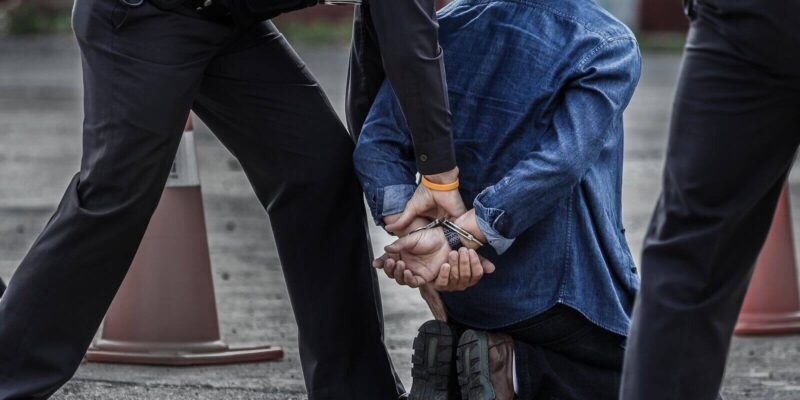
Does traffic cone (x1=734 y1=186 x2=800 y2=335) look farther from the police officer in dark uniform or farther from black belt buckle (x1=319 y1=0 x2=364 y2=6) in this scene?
black belt buckle (x1=319 y1=0 x2=364 y2=6)

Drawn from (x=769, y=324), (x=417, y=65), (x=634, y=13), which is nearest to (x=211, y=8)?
(x=417, y=65)

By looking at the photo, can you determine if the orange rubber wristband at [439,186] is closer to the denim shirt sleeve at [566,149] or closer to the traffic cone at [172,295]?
the denim shirt sleeve at [566,149]

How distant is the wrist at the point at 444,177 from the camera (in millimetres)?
3506

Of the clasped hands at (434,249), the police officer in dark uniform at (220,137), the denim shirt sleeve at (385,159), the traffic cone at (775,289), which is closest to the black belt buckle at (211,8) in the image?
the police officer in dark uniform at (220,137)

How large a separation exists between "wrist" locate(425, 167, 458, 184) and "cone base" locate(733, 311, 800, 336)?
2.04 meters

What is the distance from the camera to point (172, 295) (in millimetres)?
4594

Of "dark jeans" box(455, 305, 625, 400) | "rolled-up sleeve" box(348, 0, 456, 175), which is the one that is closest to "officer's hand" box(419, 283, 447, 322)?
"dark jeans" box(455, 305, 625, 400)

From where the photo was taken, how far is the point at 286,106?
144 inches

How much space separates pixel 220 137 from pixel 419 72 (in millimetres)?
702

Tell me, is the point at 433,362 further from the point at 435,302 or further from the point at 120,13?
the point at 120,13

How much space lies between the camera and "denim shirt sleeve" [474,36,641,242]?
351 cm

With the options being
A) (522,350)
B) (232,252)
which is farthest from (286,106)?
(232,252)

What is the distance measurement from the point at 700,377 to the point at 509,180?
33.1 inches

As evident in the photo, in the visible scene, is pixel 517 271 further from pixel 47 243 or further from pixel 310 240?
pixel 47 243
